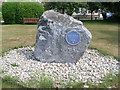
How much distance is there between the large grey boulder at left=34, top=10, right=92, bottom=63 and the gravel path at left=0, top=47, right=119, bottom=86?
22 centimetres

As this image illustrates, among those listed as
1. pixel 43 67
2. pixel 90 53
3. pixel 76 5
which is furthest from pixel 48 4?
pixel 43 67

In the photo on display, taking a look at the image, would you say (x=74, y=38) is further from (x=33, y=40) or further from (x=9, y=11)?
(x=9, y=11)

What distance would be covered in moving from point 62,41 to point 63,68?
2.70 feet

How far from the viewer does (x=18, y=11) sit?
19438 millimetres

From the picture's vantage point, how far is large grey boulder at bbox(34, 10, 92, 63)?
6062 mm

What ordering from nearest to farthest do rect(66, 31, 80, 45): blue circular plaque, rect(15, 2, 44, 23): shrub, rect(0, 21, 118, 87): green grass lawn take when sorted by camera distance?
rect(66, 31, 80, 45): blue circular plaque < rect(0, 21, 118, 87): green grass lawn < rect(15, 2, 44, 23): shrub

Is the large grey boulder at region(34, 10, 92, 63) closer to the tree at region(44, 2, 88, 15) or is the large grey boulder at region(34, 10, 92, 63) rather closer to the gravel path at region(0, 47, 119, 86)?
the gravel path at region(0, 47, 119, 86)

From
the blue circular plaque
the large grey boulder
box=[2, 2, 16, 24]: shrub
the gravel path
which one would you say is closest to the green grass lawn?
the gravel path

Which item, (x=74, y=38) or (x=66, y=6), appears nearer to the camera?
(x=74, y=38)

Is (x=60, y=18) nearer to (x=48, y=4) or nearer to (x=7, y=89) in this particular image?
(x=7, y=89)

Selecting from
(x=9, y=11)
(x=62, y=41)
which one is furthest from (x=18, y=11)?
(x=62, y=41)

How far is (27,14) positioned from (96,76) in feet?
50.6

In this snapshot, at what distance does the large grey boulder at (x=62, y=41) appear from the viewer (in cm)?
606

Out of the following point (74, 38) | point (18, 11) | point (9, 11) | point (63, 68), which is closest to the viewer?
point (63, 68)
